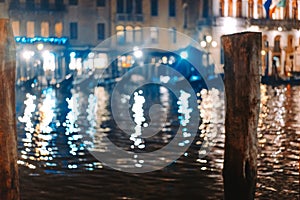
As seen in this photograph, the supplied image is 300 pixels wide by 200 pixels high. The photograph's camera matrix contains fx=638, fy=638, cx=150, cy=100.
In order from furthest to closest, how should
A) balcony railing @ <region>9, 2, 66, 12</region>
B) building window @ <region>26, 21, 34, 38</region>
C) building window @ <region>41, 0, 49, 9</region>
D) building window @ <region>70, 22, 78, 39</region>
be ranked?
building window @ <region>70, 22, 78, 39</region>, building window @ <region>41, 0, 49, 9</region>, building window @ <region>26, 21, 34, 38</region>, balcony railing @ <region>9, 2, 66, 12</region>

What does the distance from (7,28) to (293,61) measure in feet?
185

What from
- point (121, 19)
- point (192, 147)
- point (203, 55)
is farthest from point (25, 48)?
point (192, 147)

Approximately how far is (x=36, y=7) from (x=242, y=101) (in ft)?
→ 158

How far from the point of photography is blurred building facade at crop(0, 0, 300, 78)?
179 ft

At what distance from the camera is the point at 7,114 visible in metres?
7.55

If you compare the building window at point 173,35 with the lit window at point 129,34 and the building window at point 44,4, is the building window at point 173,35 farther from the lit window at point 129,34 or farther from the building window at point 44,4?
the building window at point 44,4

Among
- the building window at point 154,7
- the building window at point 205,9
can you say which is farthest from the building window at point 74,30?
the building window at point 205,9

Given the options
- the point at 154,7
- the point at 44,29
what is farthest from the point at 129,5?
the point at 44,29

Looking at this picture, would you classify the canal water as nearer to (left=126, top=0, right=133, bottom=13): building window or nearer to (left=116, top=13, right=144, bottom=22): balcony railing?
(left=116, top=13, right=144, bottom=22): balcony railing

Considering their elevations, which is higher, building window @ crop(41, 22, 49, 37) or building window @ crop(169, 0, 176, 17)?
building window @ crop(169, 0, 176, 17)

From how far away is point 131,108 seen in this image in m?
26.0

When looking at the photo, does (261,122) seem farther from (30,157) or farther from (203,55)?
(203,55)

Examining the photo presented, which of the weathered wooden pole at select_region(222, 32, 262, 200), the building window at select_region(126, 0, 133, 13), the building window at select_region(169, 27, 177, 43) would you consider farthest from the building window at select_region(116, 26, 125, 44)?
the weathered wooden pole at select_region(222, 32, 262, 200)

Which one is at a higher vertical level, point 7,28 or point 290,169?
point 7,28
